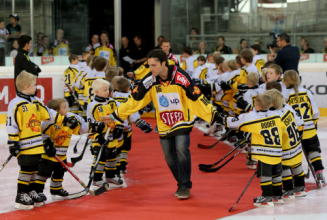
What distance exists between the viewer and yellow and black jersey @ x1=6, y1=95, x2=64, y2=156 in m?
4.30

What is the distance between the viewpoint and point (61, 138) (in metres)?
4.71

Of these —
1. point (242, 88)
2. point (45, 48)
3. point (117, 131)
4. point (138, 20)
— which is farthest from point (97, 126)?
point (138, 20)

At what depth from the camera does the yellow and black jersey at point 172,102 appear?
15.3 ft

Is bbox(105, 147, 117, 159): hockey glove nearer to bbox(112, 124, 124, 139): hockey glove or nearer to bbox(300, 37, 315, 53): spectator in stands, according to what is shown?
bbox(112, 124, 124, 139): hockey glove

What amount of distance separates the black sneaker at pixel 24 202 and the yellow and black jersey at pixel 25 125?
0.33 meters

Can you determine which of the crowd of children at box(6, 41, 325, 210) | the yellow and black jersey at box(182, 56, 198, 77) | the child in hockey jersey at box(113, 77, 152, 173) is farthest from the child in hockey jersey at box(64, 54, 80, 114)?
the crowd of children at box(6, 41, 325, 210)

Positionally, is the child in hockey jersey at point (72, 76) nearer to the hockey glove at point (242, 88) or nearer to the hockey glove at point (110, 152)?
the hockey glove at point (242, 88)

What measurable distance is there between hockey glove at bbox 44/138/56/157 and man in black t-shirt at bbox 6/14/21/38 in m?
6.65

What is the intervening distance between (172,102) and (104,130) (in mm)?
766

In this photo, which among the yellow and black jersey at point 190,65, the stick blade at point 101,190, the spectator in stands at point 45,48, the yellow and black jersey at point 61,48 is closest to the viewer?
the stick blade at point 101,190

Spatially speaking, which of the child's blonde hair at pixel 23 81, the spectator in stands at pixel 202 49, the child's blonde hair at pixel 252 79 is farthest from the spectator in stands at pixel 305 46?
the child's blonde hair at pixel 23 81

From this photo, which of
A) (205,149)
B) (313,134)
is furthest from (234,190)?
(205,149)

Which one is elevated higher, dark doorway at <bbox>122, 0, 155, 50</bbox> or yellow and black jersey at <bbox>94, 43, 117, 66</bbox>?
dark doorway at <bbox>122, 0, 155, 50</bbox>

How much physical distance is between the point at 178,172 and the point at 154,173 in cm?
115
